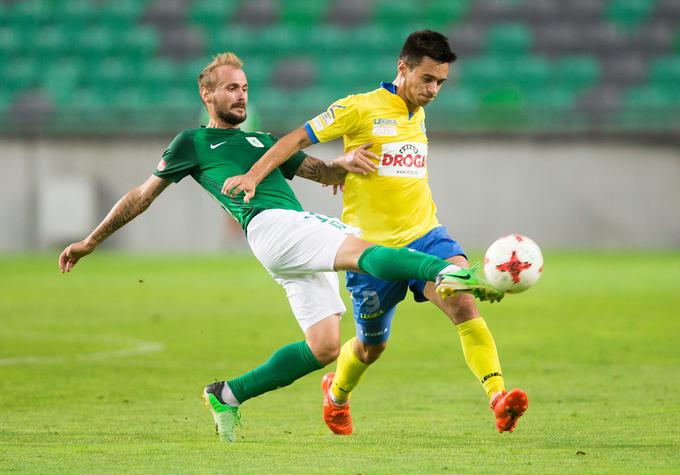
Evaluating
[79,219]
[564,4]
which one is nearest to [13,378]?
[79,219]

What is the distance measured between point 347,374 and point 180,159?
154 centimetres

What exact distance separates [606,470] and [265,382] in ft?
6.26

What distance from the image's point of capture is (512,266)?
547 centimetres

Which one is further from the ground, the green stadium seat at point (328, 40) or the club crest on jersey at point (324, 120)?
the club crest on jersey at point (324, 120)

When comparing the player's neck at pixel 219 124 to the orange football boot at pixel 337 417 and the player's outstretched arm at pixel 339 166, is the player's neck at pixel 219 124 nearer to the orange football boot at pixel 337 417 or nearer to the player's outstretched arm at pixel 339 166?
the player's outstretched arm at pixel 339 166

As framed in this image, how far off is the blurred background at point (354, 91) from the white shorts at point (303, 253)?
1697 centimetres

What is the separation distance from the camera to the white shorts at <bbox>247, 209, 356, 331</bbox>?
228 inches

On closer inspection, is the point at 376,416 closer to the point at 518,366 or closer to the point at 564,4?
the point at 518,366

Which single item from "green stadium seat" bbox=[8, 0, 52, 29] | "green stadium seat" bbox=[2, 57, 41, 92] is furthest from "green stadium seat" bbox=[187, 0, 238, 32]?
"green stadium seat" bbox=[2, 57, 41, 92]

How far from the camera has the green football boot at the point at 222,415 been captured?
19.8 feet

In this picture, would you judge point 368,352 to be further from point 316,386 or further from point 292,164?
point 316,386

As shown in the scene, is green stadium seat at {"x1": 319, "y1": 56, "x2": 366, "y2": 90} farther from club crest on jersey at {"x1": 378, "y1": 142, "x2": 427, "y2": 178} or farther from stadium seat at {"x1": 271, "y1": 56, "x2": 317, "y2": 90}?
club crest on jersey at {"x1": 378, "y1": 142, "x2": 427, "y2": 178}

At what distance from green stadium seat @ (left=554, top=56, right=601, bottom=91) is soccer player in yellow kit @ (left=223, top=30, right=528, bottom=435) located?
2069 cm

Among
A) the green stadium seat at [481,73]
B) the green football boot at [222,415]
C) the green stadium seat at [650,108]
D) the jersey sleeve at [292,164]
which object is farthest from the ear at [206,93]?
the green stadium seat at [481,73]
